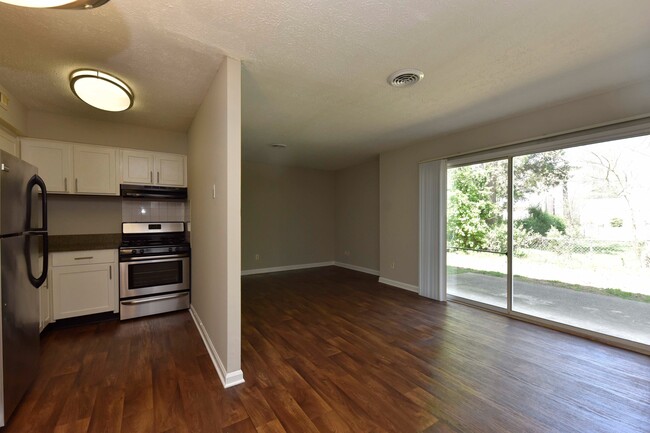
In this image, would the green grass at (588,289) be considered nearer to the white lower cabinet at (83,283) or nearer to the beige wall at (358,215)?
the beige wall at (358,215)

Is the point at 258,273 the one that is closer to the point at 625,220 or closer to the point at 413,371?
the point at 413,371

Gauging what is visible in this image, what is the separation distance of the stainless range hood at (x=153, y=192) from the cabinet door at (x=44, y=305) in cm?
128

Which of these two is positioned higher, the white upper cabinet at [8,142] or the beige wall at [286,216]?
the white upper cabinet at [8,142]

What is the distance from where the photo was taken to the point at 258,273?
5914 millimetres

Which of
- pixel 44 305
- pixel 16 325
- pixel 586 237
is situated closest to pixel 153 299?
pixel 44 305

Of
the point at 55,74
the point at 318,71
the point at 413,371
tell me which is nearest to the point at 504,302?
the point at 413,371

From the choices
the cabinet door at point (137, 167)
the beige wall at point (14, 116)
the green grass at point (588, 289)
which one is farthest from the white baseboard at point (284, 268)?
the beige wall at point (14, 116)

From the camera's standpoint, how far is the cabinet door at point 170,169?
368cm

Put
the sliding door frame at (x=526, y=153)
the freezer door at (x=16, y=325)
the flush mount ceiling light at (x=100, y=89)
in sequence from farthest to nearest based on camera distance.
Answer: the sliding door frame at (x=526, y=153) < the flush mount ceiling light at (x=100, y=89) < the freezer door at (x=16, y=325)

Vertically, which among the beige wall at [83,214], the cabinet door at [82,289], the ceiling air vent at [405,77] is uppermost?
the ceiling air vent at [405,77]

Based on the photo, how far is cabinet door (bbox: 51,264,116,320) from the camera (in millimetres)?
2963

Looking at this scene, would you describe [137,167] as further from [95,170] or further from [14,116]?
[14,116]

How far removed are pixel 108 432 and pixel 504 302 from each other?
4.17 m

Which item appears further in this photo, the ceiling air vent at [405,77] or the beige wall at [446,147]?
the beige wall at [446,147]
